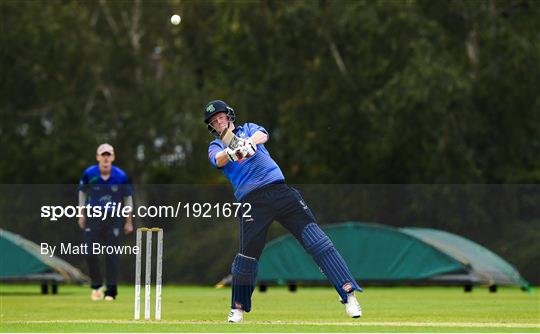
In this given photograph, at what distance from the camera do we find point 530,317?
15227mm

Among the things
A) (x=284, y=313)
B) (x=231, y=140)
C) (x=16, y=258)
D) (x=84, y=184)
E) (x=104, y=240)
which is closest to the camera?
(x=231, y=140)

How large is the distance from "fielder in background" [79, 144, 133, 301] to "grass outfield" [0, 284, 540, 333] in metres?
0.35

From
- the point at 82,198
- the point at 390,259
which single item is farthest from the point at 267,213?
the point at 390,259

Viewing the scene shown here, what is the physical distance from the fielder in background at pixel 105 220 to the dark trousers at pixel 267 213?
298 cm

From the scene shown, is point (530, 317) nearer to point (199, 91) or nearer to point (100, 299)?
point (100, 299)

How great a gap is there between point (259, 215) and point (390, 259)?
1212 cm

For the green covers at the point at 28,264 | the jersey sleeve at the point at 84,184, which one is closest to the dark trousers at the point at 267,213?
the jersey sleeve at the point at 84,184

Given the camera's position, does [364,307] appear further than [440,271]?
No

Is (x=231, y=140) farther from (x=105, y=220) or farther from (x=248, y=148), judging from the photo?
(x=105, y=220)

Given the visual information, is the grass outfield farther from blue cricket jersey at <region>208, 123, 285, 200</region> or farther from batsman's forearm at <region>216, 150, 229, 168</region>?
batsman's forearm at <region>216, 150, 229, 168</region>

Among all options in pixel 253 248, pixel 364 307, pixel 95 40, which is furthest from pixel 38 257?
pixel 95 40

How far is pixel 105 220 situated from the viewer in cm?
1722

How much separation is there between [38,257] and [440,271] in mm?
6947

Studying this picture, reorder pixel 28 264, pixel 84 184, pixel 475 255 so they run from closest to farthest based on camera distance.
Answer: pixel 84 184
pixel 28 264
pixel 475 255
